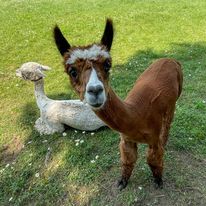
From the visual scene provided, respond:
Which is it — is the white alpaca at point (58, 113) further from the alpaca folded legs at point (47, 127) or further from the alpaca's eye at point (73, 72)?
the alpaca's eye at point (73, 72)

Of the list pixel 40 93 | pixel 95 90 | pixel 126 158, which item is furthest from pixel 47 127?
pixel 95 90

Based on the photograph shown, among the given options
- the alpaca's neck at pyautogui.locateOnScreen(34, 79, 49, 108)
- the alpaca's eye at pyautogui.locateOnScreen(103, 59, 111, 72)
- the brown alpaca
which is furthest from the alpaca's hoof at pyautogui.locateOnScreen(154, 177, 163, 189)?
the alpaca's neck at pyautogui.locateOnScreen(34, 79, 49, 108)

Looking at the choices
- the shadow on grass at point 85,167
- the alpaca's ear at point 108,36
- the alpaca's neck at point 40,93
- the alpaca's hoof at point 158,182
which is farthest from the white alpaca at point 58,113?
the alpaca's ear at point 108,36

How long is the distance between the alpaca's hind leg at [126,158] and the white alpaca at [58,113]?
142 cm

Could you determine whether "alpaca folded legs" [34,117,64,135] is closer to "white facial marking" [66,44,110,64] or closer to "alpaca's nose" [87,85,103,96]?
"white facial marking" [66,44,110,64]

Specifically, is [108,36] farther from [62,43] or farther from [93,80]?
[93,80]

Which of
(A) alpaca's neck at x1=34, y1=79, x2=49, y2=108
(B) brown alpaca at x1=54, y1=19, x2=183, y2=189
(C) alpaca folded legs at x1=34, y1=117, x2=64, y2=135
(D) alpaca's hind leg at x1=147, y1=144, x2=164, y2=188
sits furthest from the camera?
(A) alpaca's neck at x1=34, y1=79, x2=49, y2=108

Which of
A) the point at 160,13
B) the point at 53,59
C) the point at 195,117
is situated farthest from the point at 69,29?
the point at 195,117

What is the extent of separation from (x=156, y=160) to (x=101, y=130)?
6.03 ft

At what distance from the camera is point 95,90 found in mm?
2979

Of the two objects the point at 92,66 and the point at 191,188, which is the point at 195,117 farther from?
the point at 92,66

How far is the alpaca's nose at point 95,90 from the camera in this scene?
2969 millimetres

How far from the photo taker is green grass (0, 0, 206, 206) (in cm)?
502

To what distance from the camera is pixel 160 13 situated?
42.0ft
